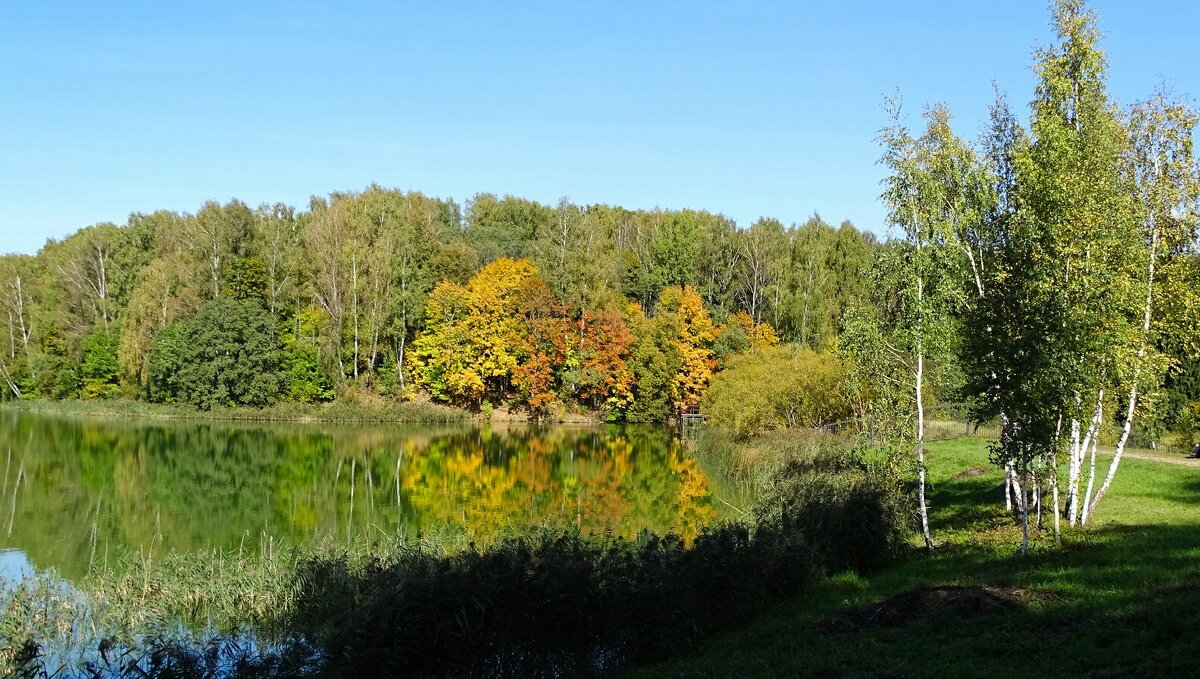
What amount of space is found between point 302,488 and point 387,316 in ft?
108

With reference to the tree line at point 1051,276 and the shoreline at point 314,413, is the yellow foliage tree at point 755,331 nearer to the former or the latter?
the shoreline at point 314,413

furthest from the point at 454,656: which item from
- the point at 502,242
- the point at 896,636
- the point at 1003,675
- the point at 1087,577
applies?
the point at 502,242

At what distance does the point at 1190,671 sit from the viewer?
27.6 ft

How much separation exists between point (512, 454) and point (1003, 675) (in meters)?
35.3

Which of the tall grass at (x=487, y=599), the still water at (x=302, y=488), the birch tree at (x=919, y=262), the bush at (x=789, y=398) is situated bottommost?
the still water at (x=302, y=488)

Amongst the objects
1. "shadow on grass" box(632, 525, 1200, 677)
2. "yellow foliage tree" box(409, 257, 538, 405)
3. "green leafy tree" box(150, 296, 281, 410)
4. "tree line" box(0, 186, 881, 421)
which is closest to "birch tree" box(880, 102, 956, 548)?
"shadow on grass" box(632, 525, 1200, 677)

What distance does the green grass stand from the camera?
9414 mm

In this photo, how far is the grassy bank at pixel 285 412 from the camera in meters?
57.7

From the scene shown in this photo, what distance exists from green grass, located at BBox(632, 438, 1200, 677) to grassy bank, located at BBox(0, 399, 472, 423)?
46.4 m

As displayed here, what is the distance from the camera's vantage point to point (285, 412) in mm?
58531

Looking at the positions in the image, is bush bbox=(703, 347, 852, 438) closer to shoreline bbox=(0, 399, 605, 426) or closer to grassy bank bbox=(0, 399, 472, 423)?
shoreline bbox=(0, 399, 605, 426)

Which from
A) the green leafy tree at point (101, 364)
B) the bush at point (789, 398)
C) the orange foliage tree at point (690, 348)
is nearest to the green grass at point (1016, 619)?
the bush at point (789, 398)

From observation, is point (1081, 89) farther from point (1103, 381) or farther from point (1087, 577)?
point (1087, 577)

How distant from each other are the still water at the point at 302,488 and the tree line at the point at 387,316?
9851mm
